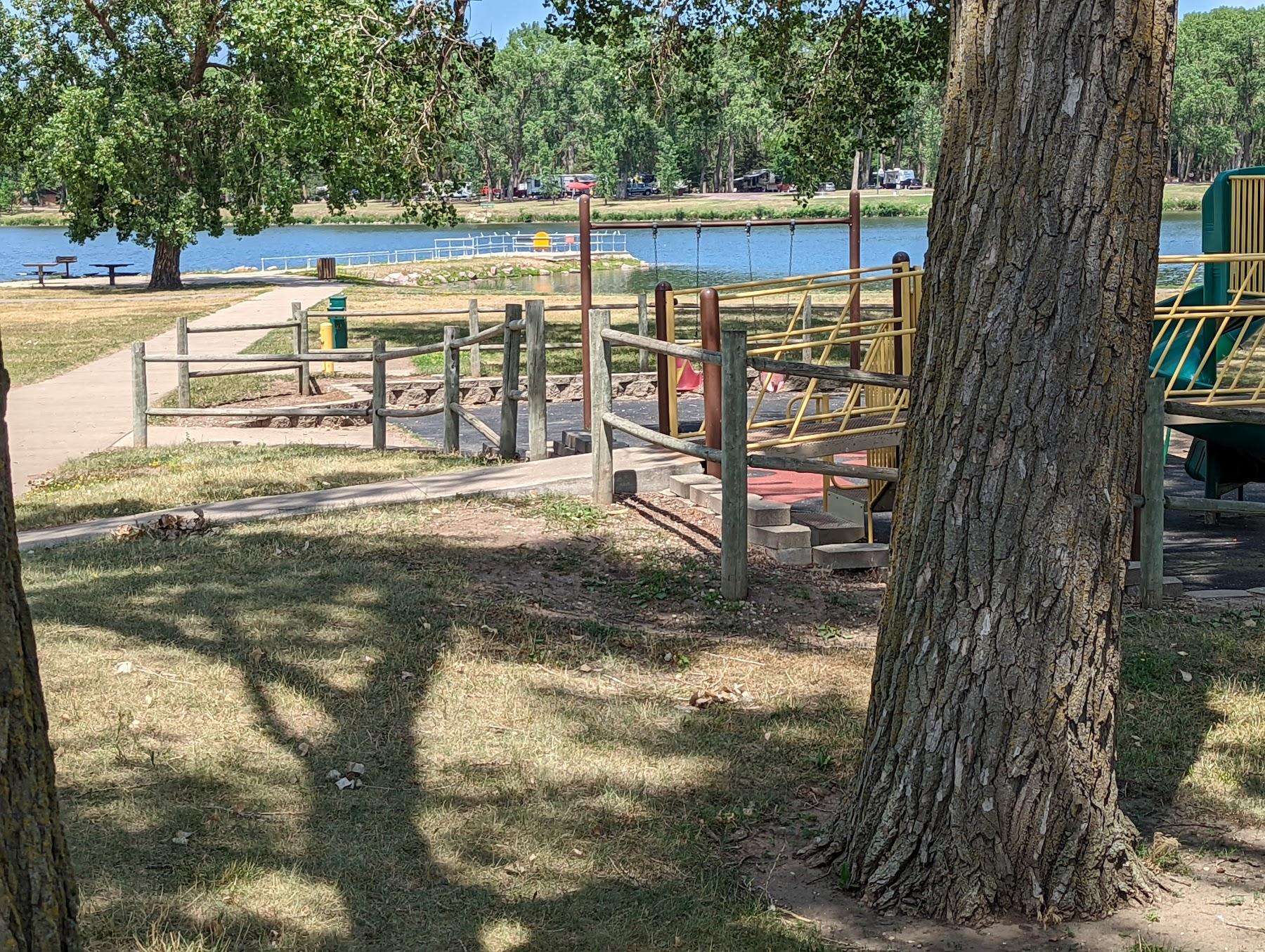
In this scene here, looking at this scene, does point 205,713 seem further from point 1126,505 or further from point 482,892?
point 1126,505

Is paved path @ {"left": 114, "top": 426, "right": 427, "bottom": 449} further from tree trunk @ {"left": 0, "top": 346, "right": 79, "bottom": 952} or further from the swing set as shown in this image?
tree trunk @ {"left": 0, "top": 346, "right": 79, "bottom": 952}

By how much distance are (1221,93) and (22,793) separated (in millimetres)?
119164

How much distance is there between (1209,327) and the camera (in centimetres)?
985

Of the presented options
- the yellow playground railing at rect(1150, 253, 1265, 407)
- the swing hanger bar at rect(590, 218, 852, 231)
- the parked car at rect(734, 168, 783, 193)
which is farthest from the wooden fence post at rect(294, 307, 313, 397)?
the parked car at rect(734, 168, 783, 193)

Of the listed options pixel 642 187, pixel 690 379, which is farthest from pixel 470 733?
pixel 642 187

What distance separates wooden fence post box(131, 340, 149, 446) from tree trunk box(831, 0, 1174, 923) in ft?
34.6

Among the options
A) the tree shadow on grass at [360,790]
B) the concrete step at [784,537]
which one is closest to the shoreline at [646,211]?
the concrete step at [784,537]

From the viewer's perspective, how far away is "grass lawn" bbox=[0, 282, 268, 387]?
2252 centimetres

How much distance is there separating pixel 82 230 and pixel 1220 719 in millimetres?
39079

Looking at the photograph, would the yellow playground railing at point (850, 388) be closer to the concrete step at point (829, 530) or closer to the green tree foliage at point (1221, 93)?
the concrete step at point (829, 530)

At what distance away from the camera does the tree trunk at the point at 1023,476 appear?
3668 millimetres

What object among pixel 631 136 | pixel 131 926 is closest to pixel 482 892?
pixel 131 926

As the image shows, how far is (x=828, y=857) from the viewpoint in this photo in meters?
4.14

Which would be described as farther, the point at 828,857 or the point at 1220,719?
the point at 1220,719
